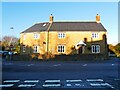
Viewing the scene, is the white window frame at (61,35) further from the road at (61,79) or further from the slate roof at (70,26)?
the road at (61,79)

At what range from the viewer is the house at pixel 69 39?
49.3 m

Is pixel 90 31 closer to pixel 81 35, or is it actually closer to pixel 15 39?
pixel 81 35

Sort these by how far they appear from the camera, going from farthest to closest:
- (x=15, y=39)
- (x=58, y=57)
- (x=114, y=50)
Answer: (x=15, y=39) → (x=114, y=50) → (x=58, y=57)

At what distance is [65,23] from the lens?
178 ft

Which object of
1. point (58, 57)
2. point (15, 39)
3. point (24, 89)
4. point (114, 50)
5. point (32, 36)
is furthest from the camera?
point (15, 39)

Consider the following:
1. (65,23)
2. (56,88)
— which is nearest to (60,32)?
(65,23)

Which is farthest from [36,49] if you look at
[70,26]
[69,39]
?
[70,26]

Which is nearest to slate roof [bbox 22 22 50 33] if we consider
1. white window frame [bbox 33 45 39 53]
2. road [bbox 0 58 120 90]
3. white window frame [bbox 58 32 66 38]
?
white window frame [bbox 58 32 66 38]

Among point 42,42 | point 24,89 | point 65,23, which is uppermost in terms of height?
point 65,23

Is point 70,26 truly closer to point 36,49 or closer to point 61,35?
point 61,35

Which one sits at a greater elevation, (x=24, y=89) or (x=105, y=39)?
(x=105, y=39)

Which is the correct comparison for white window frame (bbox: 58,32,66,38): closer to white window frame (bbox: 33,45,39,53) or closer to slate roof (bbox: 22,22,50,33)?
slate roof (bbox: 22,22,50,33)

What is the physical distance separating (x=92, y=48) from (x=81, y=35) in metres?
3.58

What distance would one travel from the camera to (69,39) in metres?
50.5
